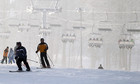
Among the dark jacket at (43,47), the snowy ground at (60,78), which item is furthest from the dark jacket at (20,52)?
the dark jacket at (43,47)

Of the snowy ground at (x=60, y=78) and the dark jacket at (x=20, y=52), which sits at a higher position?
the dark jacket at (x=20, y=52)

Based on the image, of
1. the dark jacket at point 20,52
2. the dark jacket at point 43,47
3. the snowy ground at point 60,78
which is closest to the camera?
the snowy ground at point 60,78

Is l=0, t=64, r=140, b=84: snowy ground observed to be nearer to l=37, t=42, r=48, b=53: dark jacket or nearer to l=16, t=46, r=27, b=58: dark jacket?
l=16, t=46, r=27, b=58: dark jacket

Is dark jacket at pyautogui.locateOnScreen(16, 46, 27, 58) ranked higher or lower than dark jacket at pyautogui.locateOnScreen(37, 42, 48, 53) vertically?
lower

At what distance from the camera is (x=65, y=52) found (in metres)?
97.2

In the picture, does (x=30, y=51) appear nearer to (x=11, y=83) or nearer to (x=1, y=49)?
(x=1, y=49)

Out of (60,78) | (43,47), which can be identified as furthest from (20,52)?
(43,47)

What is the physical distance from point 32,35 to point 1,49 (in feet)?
31.8

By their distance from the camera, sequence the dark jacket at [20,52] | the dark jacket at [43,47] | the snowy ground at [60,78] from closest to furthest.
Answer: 1. the snowy ground at [60,78]
2. the dark jacket at [20,52]
3. the dark jacket at [43,47]

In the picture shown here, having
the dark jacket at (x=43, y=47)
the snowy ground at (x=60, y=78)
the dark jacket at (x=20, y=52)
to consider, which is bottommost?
the snowy ground at (x=60, y=78)

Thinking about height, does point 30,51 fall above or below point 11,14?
below

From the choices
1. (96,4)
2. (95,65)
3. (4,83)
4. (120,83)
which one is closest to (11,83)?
(4,83)

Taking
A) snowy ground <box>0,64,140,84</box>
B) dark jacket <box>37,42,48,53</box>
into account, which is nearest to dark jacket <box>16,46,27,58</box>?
snowy ground <box>0,64,140,84</box>

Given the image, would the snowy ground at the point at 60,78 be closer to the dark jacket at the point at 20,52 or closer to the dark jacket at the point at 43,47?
the dark jacket at the point at 20,52
